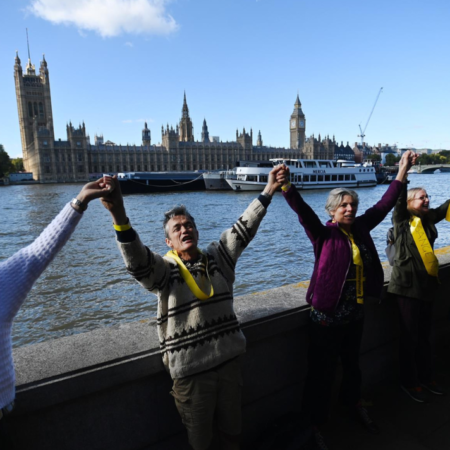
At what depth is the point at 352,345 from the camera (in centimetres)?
190

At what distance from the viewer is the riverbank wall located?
127cm

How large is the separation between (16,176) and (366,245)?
79.0 m

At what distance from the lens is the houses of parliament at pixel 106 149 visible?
255 ft

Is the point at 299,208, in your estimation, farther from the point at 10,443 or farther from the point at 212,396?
the point at 10,443

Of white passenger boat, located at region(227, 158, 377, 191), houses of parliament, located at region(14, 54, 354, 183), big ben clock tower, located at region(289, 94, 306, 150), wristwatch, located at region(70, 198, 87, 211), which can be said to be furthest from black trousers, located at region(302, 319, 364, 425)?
big ben clock tower, located at region(289, 94, 306, 150)

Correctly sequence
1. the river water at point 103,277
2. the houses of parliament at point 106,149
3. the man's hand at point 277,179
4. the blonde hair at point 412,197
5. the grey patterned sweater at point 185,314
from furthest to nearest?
the houses of parliament at point 106,149 < the river water at point 103,277 < the blonde hair at point 412,197 < the man's hand at point 277,179 < the grey patterned sweater at point 185,314

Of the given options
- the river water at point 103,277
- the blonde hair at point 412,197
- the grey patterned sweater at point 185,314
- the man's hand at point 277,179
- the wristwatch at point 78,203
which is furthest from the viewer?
the river water at point 103,277

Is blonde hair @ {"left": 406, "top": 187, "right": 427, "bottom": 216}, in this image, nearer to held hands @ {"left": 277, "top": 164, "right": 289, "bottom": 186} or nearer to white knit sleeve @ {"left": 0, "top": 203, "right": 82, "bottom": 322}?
held hands @ {"left": 277, "top": 164, "right": 289, "bottom": 186}

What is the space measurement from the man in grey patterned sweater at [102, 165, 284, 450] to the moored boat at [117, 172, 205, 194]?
35.0 m

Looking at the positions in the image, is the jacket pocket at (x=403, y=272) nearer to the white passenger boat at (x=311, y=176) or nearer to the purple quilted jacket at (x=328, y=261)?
the purple quilted jacket at (x=328, y=261)

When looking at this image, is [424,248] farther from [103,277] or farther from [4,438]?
[103,277]

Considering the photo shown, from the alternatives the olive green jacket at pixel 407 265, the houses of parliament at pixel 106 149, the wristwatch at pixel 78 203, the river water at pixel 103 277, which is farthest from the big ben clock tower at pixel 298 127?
the wristwatch at pixel 78 203

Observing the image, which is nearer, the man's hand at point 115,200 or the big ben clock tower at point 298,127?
the man's hand at point 115,200

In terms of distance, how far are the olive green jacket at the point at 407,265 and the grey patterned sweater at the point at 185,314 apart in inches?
46.0
